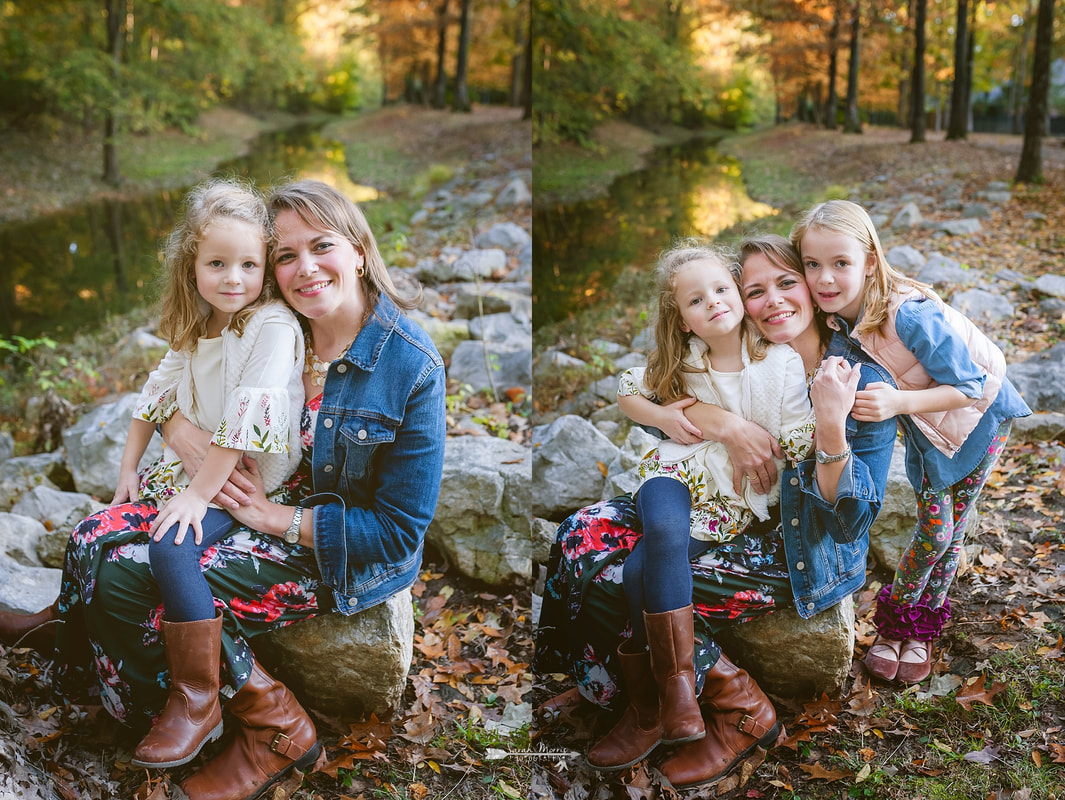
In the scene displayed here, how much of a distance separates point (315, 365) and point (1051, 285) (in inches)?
85.2

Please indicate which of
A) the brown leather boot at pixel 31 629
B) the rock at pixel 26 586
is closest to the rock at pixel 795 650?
the brown leather boot at pixel 31 629

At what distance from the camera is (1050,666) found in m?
2.04

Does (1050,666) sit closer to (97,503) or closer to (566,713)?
(566,713)

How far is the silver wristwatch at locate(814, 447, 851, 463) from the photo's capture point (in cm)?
196

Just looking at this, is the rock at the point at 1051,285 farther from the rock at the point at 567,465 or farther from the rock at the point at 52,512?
the rock at the point at 52,512

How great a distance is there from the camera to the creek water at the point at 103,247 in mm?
2697

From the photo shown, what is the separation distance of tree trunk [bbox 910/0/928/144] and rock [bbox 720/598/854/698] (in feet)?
4.92

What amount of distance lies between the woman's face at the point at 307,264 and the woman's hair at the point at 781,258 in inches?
43.8

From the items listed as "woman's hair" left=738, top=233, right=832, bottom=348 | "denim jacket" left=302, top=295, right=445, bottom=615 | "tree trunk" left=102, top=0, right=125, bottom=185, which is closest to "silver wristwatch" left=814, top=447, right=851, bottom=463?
"woman's hair" left=738, top=233, right=832, bottom=348

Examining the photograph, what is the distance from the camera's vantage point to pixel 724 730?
84.0 inches

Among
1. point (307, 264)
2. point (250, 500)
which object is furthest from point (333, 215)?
point (250, 500)

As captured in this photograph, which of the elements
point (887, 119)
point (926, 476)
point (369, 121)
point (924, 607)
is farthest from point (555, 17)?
point (924, 607)

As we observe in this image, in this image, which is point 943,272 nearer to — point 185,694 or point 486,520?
point 486,520

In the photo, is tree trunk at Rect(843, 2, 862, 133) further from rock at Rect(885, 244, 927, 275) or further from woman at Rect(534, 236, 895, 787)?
woman at Rect(534, 236, 895, 787)
